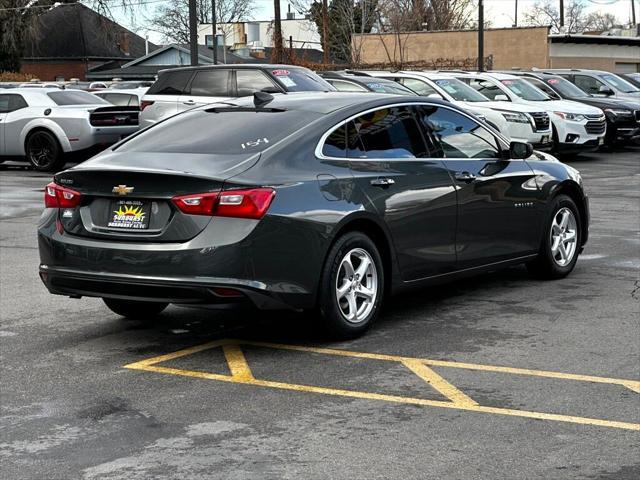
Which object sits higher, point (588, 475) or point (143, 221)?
point (143, 221)

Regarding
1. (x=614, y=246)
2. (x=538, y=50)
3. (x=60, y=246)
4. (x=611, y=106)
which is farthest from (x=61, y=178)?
(x=538, y=50)

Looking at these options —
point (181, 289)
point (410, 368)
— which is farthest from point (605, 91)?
point (181, 289)

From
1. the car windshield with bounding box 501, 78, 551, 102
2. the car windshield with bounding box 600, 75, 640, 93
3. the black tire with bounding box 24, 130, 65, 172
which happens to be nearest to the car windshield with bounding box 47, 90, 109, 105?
the black tire with bounding box 24, 130, 65, 172

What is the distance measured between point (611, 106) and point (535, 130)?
475 cm

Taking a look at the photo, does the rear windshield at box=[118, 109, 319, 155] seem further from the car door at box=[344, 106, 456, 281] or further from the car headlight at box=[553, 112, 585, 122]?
the car headlight at box=[553, 112, 585, 122]

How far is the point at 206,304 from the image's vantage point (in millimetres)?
6793

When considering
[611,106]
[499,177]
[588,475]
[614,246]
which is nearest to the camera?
[588,475]

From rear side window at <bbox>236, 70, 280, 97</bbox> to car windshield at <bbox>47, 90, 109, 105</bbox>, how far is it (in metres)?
4.35

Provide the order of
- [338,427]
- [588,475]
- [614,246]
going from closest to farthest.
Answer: [588,475] → [338,427] → [614,246]

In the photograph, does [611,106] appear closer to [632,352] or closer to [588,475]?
[632,352]

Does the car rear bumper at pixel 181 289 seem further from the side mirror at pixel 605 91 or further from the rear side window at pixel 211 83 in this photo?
the side mirror at pixel 605 91

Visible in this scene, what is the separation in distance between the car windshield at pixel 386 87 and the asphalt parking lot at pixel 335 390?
12.5m

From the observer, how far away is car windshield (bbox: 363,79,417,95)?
851 inches

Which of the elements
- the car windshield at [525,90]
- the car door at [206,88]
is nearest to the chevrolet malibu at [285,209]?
the car door at [206,88]
